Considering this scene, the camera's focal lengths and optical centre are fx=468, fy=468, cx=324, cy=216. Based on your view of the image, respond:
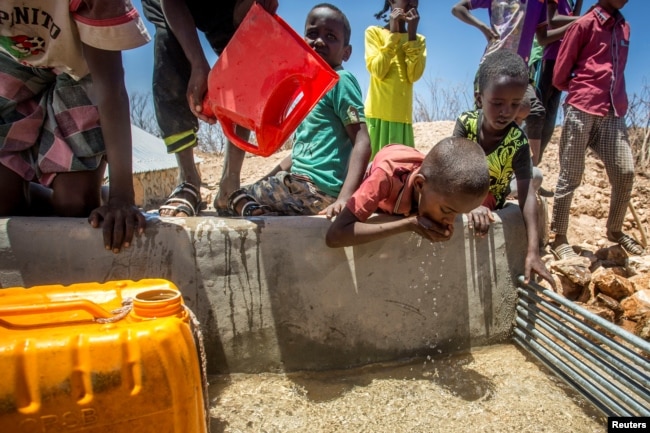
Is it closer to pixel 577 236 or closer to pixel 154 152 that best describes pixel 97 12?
pixel 577 236

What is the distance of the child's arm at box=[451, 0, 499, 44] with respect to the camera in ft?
11.6

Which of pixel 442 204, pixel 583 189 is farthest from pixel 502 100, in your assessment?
pixel 583 189

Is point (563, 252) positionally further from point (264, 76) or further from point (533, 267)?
point (264, 76)

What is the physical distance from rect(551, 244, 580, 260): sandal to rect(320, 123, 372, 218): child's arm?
1.75 m

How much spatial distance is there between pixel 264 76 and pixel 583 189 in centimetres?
457

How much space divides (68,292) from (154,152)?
5784 mm

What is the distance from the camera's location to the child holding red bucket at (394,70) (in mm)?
3320

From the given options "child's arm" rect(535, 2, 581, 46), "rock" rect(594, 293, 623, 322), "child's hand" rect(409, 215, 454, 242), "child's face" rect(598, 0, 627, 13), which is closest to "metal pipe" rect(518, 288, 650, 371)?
"child's hand" rect(409, 215, 454, 242)

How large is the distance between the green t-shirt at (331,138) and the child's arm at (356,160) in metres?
0.04

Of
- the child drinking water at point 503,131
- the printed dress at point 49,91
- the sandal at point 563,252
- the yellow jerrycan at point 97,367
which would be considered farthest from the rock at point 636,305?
the printed dress at point 49,91

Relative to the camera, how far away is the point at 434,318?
210 centimetres

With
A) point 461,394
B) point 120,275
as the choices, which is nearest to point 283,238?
point 120,275

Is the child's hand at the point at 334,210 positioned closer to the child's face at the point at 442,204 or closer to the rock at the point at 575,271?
the child's face at the point at 442,204

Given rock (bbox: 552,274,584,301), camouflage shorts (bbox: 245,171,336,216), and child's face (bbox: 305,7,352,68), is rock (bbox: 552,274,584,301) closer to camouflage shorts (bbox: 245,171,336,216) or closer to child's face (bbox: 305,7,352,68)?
camouflage shorts (bbox: 245,171,336,216)
